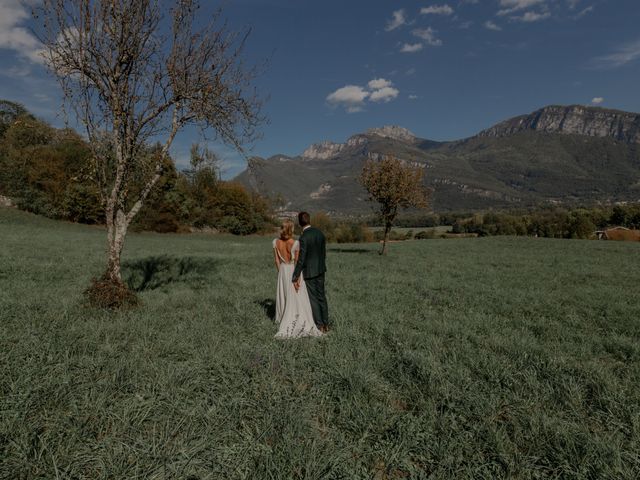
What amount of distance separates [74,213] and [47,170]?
28.5 ft

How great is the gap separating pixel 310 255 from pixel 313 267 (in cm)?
30

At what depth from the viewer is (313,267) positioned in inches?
313

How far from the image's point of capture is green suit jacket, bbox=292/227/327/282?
780cm

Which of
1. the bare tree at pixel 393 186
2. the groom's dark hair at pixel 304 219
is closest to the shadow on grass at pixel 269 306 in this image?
the groom's dark hair at pixel 304 219

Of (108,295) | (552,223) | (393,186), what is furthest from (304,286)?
(552,223)

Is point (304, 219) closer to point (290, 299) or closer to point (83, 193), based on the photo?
point (290, 299)

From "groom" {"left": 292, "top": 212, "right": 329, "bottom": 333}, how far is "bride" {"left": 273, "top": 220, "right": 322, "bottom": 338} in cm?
16

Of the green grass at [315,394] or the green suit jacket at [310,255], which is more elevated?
the green suit jacket at [310,255]

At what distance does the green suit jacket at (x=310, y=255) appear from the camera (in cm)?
780

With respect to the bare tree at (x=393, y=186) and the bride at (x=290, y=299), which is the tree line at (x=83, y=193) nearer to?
the bare tree at (x=393, y=186)

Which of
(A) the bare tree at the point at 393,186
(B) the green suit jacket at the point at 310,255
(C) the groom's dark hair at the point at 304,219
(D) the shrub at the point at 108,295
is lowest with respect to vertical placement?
(D) the shrub at the point at 108,295

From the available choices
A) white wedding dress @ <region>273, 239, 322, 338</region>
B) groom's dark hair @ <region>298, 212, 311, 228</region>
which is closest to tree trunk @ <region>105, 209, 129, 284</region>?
white wedding dress @ <region>273, 239, 322, 338</region>

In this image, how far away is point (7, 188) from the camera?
48031mm

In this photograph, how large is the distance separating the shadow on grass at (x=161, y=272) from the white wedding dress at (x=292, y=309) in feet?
21.8
